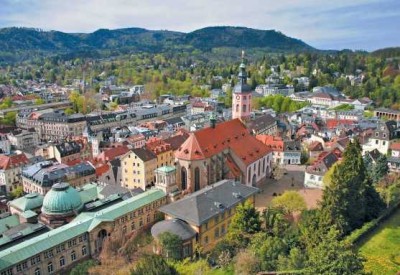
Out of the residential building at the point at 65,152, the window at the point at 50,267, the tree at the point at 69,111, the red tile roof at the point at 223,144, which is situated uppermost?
the red tile roof at the point at 223,144

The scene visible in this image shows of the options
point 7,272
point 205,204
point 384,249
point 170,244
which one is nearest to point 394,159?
point 384,249

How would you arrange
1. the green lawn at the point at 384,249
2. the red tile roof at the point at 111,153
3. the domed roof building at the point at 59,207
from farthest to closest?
1. the red tile roof at the point at 111,153
2. the domed roof building at the point at 59,207
3. the green lawn at the point at 384,249

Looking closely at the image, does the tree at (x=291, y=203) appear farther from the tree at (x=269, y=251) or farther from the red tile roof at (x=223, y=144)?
the red tile roof at (x=223, y=144)

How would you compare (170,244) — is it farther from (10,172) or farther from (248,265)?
(10,172)

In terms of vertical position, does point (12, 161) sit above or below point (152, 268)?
below

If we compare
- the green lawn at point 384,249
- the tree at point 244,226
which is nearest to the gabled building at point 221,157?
the tree at point 244,226

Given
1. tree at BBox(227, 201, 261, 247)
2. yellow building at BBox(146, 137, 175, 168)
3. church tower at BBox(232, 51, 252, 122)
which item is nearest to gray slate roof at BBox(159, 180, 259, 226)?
tree at BBox(227, 201, 261, 247)

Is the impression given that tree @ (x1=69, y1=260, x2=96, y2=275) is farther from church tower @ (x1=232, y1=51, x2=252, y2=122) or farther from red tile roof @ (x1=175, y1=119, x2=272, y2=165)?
church tower @ (x1=232, y1=51, x2=252, y2=122)

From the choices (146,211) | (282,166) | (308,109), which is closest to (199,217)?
(146,211)

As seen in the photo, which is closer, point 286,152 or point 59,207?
point 59,207
